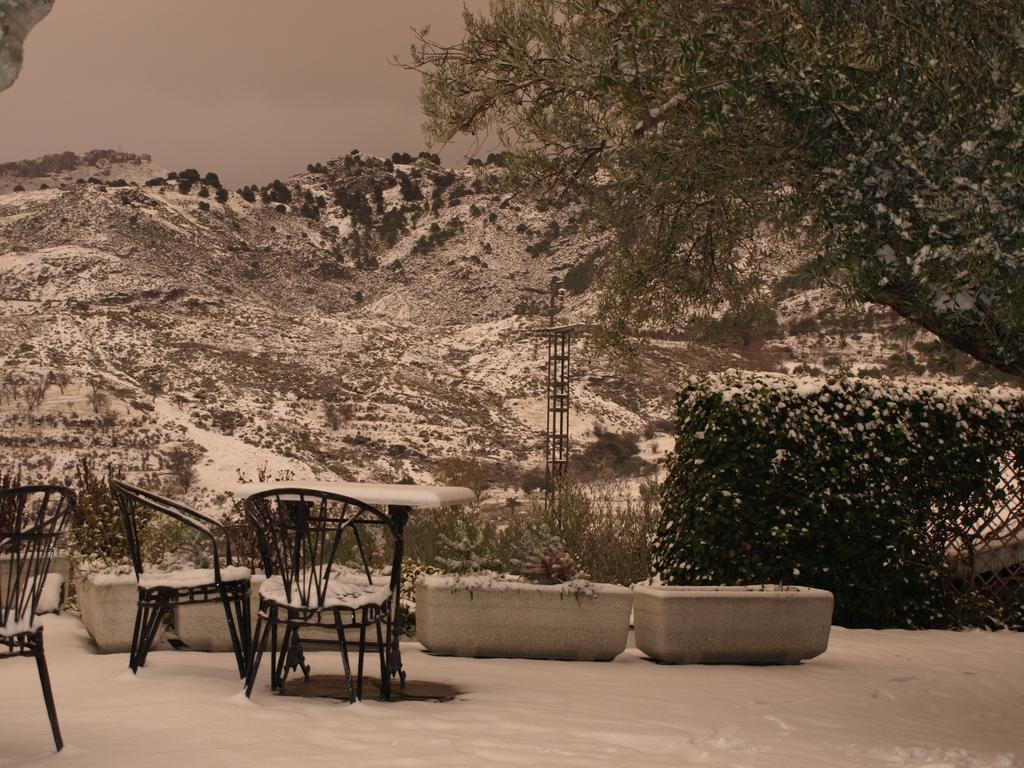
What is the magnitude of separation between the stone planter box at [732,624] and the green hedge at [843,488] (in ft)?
Answer: 3.80

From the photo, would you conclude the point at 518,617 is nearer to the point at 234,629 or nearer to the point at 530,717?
the point at 530,717

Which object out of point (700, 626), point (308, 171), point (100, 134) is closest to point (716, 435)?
point (700, 626)

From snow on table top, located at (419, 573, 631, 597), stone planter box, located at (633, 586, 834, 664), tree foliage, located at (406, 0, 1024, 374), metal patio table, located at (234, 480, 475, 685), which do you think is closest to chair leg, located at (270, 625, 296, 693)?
metal patio table, located at (234, 480, 475, 685)

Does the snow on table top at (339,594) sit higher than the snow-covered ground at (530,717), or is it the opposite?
the snow on table top at (339,594)

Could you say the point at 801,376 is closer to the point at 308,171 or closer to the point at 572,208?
the point at 572,208

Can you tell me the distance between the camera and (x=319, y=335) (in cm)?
3612

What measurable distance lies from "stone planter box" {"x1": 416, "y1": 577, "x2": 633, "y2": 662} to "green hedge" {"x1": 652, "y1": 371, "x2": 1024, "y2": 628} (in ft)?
5.13

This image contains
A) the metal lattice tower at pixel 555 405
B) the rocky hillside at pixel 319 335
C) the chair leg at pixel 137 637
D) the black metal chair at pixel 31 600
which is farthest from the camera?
the rocky hillside at pixel 319 335

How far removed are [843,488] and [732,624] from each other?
212 cm

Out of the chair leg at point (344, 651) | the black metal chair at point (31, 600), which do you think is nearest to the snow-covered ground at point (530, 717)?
the chair leg at point (344, 651)

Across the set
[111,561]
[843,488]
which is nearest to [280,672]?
[111,561]

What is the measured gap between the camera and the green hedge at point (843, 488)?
782 cm

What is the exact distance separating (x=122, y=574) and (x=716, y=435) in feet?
13.2

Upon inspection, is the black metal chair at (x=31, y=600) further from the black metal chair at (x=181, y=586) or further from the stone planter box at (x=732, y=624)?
the stone planter box at (x=732, y=624)
